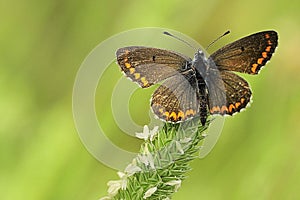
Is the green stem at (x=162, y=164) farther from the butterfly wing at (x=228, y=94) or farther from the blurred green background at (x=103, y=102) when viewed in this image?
the blurred green background at (x=103, y=102)

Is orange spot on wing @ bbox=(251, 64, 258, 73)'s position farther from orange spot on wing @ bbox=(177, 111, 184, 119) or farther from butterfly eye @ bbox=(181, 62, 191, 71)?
orange spot on wing @ bbox=(177, 111, 184, 119)

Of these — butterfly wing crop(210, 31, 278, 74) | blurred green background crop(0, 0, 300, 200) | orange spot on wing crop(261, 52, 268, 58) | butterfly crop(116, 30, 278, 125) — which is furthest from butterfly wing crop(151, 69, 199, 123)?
blurred green background crop(0, 0, 300, 200)

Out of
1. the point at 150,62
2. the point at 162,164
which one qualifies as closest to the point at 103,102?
the point at 150,62

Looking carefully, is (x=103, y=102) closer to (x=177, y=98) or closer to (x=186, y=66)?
(x=186, y=66)

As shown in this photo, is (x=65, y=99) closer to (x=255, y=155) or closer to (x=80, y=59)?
(x=80, y=59)

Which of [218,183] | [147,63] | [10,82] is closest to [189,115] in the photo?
[147,63]

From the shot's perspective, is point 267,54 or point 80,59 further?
point 80,59

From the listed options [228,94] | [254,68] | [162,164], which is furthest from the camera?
[254,68]
